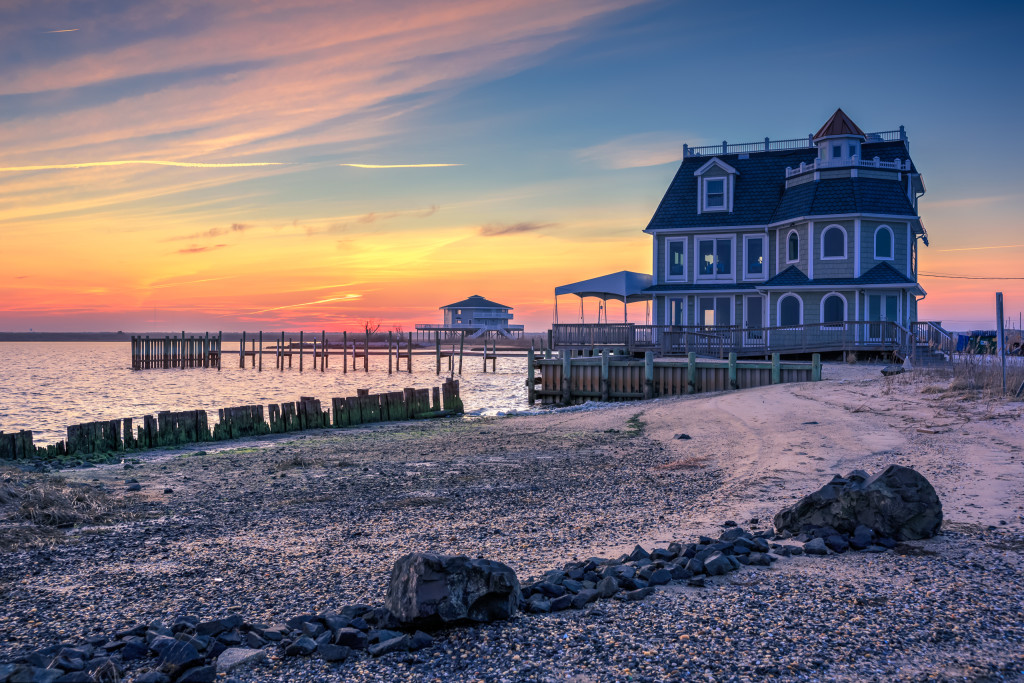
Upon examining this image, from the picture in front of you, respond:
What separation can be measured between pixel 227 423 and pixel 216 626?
1387cm

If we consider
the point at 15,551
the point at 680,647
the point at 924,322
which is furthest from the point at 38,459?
the point at 924,322

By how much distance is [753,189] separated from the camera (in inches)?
1409

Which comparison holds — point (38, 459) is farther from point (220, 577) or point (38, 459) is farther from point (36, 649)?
point (36, 649)

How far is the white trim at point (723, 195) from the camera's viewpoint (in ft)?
117

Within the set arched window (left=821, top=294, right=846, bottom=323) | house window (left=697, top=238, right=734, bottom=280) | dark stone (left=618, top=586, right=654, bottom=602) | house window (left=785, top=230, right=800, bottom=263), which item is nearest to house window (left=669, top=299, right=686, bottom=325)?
house window (left=697, top=238, right=734, bottom=280)

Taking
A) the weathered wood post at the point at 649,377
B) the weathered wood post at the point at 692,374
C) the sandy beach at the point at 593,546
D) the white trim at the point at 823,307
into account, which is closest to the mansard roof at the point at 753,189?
the white trim at the point at 823,307

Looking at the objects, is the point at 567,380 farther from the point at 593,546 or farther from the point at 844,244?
the point at 593,546

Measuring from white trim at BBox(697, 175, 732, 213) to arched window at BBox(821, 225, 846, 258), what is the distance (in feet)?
16.5

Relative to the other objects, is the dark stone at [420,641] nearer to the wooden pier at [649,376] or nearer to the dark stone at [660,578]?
the dark stone at [660,578]

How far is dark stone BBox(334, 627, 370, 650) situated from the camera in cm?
461

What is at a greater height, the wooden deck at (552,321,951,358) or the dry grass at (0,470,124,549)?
the wooden deck at (552,321,951,358)

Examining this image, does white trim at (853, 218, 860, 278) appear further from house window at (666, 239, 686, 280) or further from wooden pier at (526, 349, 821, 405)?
wooden pier at (526, 349, 821, 405)

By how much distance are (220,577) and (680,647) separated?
4225 millimetres

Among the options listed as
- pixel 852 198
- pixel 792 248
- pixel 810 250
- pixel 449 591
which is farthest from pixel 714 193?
pixel 449 591
